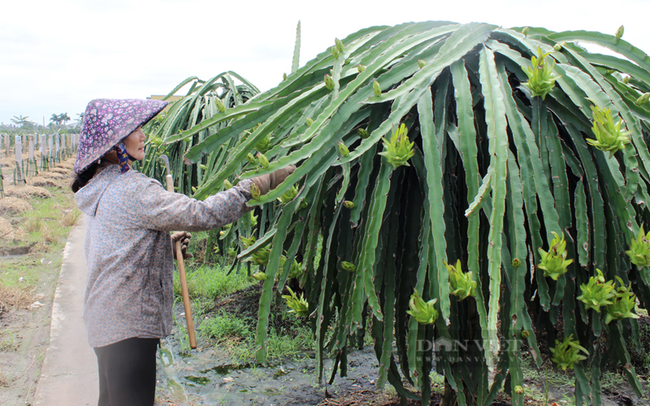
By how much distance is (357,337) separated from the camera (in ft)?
7.00

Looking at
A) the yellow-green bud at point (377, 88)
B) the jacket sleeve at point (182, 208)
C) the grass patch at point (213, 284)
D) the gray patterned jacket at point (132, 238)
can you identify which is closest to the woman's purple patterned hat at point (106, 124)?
the gray patterned jacket at point (132, 238)

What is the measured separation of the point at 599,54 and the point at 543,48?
1.02 feet

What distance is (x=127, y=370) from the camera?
214 cm

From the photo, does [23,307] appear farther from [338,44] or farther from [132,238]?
[338,44]

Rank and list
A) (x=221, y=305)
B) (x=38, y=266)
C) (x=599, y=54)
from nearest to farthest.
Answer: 1. (x=599, y=54)
2. (x=221, y=305)
3. (x=38, y=266)

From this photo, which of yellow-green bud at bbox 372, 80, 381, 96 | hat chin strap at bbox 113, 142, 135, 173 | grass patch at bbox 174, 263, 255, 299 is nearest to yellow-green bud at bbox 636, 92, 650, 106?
yellow-green bud at bbox 372, 80, 381, 96

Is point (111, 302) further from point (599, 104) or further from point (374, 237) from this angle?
point (599, 104)

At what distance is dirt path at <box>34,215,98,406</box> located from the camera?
331cm

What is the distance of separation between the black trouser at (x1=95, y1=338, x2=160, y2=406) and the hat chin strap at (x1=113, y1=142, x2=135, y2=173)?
0.79 m

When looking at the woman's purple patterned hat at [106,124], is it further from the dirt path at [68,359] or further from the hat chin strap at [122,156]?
the dirt path at [68,359]

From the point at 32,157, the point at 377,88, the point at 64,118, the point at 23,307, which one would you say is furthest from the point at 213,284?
the point at 64,118

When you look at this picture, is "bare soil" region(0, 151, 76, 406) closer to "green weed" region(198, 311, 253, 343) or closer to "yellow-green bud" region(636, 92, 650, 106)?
"green weed" region(198, 311, 253, 343)

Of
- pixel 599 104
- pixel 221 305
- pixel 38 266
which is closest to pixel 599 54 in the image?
pixel 599 104

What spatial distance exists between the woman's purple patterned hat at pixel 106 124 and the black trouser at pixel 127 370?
84 centimetres
